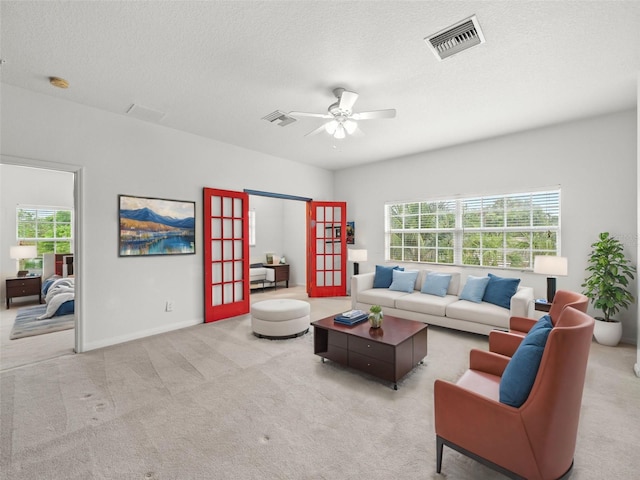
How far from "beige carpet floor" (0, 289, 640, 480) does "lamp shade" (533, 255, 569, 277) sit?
96 centimetres

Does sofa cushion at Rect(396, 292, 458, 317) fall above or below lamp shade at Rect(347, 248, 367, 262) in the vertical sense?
below

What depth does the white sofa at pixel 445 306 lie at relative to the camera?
3.58 m

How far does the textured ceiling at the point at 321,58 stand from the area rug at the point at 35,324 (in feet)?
10.3

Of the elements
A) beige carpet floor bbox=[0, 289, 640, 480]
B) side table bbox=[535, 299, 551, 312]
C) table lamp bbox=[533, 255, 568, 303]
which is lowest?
beige carpet floor bbox=[0, 289, 640, 480]

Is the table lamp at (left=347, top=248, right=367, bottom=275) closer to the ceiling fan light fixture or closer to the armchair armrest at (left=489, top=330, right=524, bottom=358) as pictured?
the ceiling fan light fixture

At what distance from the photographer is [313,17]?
2082 millimetres

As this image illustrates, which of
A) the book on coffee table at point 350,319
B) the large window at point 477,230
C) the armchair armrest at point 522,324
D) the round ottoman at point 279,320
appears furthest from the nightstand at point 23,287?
the armchair armrest at point 522,324

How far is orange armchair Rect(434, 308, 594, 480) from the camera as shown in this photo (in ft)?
4.16

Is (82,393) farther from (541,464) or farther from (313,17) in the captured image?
(313,17)

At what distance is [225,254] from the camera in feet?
15.9

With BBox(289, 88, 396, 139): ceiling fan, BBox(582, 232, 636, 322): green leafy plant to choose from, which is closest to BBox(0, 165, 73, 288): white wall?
BBox(289, 88, 396, 139): ceiling fan

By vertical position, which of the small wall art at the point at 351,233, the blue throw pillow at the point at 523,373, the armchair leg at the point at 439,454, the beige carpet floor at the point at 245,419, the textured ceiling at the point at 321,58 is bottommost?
the beige carpet floor at the point at 245,419

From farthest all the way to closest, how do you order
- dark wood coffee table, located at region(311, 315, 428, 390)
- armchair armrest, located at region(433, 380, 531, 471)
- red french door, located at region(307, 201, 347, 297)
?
red french door, located at region(307, 201, 347, 297), dark wood coffee table, located at region(311, 315, 428, 390), armchair armrest, located at region(433, 380, 531, 471)

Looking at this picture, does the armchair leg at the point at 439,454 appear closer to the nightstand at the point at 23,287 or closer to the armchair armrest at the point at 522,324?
the armchair armrest at the point at 522,324
